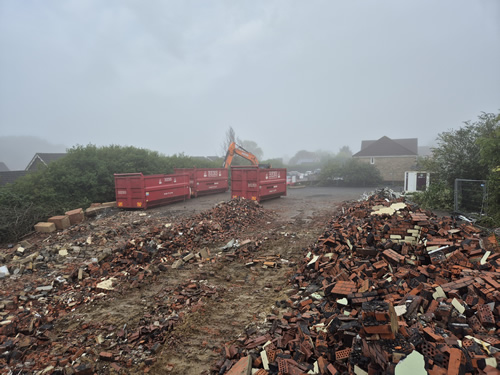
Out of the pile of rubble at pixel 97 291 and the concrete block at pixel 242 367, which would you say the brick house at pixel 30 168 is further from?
the concrete block at pixel 242 367

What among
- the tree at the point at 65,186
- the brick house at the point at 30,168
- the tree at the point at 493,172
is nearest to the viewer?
the tree at the point at 493,172

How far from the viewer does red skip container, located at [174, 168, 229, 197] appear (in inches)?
755

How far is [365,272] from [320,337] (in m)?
1.90

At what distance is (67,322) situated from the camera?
4.45 meters

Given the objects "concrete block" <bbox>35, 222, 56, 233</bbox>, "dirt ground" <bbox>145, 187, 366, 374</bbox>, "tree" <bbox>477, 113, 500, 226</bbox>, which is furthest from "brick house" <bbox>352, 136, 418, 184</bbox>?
"concrete block" <bbox>35, 222, 56, 233</bbox>

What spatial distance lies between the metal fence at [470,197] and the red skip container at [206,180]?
14.7 m

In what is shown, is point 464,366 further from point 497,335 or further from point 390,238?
point 390,238

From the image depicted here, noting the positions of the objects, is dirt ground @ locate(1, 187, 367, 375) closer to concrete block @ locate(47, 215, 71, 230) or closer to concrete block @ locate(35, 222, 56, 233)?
concrete block @ locate(47, 215, 71, 230)

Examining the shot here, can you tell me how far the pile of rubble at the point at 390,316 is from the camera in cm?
266

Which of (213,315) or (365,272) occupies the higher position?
(365,272)

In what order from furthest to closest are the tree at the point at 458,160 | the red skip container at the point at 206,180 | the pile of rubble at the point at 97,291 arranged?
the red skip container at the point at 206,180
the tree at the point at 458,160
the pile of rubble at the point at 97,291

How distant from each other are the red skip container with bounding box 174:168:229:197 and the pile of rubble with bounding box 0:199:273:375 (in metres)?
9.23

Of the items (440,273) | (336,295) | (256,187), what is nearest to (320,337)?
(336,295)

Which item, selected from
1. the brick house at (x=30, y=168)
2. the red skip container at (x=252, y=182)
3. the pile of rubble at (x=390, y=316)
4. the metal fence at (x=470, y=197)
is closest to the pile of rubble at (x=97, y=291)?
the pile of rubble at (x=390, y=316)
